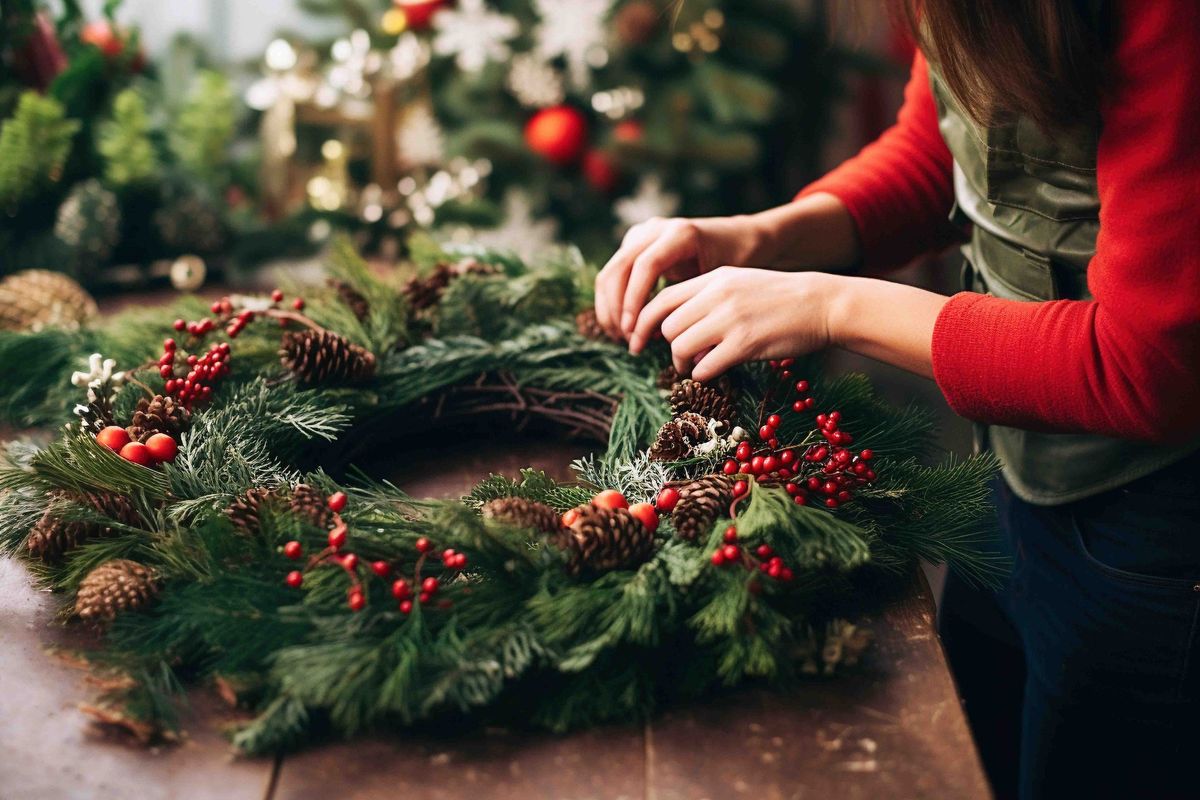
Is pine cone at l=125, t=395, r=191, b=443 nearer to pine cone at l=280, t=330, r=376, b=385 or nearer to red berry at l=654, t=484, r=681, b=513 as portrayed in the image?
pine cone at l=280, t=330, r=376, b=385

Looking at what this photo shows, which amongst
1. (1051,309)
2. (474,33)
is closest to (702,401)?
(1051,309)

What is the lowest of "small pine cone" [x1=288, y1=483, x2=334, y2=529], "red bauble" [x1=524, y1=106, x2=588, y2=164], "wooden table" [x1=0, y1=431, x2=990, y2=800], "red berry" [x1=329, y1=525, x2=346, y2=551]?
"red bauble" [x1=524, y1=106, x2=588, y2=164]

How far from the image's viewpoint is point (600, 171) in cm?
229

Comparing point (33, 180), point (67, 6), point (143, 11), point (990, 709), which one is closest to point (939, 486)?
point (990, 709)

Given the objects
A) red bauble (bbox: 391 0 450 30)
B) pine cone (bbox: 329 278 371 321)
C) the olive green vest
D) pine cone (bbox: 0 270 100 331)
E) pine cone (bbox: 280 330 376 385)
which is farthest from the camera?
red bauble (bbox: 391 0 450 30)

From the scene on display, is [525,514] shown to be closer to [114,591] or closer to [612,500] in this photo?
[612,500]

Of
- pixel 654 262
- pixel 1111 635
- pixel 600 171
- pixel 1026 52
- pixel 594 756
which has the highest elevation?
pixel 1026 52

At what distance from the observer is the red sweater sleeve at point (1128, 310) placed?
63 centimetres

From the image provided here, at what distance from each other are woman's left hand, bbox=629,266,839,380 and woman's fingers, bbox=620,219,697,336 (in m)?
0.08

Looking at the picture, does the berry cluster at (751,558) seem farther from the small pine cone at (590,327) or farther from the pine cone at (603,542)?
the small pine cone at (590,327)

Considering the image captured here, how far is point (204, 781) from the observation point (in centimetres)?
59

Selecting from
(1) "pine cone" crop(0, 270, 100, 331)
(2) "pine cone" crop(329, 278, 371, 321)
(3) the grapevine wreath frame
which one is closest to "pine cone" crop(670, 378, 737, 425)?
(3) the grapevine wreath frame

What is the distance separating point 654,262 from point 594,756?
0.47 m

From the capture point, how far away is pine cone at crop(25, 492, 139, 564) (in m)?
0.75
